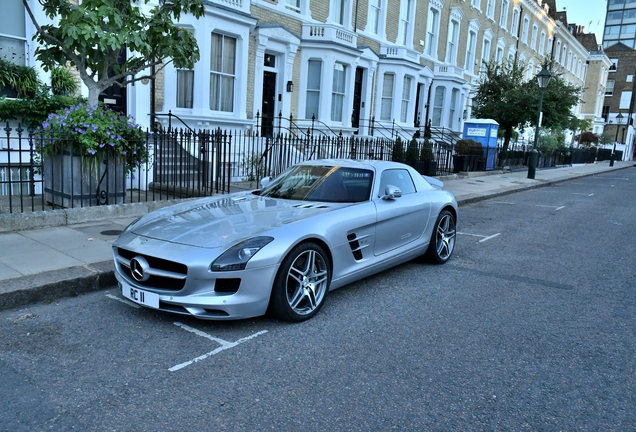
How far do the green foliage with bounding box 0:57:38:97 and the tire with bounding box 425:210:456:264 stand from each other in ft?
25.1

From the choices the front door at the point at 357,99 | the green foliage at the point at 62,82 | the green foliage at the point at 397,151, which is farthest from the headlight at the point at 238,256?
the front door at the point at 357,99

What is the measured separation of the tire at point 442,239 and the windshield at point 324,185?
1443mm

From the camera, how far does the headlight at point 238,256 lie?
4012mm

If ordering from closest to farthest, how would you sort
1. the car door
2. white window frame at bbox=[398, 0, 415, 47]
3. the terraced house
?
the car door → the terraced house → white window frame at bbox=[398, 0, 415, 47]

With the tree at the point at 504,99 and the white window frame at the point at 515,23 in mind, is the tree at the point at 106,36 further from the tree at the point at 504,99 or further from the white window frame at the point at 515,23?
the white window frame at the point at 515,23

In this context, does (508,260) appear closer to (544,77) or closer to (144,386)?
(144,386)

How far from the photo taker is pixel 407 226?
19.7 ft

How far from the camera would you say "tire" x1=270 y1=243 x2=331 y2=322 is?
4.30m

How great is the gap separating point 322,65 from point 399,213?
492 inches

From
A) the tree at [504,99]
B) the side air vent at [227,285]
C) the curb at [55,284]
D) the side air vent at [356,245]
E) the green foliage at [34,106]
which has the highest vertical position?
the tree at [504,99]

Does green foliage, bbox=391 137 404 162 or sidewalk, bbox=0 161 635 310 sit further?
green foliage, bbox=391 137 404 162

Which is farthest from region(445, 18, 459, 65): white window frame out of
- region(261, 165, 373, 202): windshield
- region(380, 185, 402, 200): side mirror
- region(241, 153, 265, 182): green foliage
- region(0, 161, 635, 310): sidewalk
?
region(380, 185, 402, 200): side mirror

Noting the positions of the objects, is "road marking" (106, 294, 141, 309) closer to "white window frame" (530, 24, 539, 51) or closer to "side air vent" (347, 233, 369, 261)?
"side air vent" (347, 233, 369, 261)

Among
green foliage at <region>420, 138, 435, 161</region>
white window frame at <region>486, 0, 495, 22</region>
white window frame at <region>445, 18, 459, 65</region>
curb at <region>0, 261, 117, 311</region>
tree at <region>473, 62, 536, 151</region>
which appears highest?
white window frame at <region>486, 0, 495, 22</region>
